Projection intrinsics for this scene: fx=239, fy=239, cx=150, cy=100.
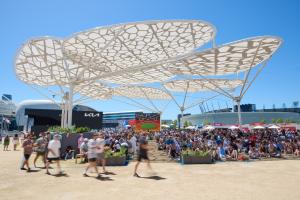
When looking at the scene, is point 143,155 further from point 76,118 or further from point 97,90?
point 97,90

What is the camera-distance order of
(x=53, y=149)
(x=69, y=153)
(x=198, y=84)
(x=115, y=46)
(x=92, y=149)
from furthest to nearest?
1. (x=198, y=84)
2. (x=115, y=46)
3. (x=69, y=153)
4. (x=53, y=149)
5. (x=92, y=149)

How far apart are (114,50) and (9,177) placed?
66.9ft

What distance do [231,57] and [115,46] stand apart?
41.8 ft

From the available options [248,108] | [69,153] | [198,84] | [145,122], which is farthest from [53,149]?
[248,108]

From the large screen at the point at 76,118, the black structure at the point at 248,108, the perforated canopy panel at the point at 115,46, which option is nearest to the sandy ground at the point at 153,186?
the perforated canopy panel at the point at 115,46

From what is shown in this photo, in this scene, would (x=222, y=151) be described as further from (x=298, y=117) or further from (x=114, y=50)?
(x=298, y=117)

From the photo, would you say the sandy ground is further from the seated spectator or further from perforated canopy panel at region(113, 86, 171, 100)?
perforated canopy panel at region(113, 86, 171, 100)

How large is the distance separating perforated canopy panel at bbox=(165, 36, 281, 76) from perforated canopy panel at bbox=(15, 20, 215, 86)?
6.05 ft

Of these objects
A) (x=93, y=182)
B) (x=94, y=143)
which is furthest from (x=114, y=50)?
(x=93, y=182)

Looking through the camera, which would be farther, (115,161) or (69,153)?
(69,153)

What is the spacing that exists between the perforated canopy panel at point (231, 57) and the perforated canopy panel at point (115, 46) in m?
1.84

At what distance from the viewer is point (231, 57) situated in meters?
26.2

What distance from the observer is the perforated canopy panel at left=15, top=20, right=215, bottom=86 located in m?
20.2

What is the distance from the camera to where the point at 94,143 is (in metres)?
9.62
